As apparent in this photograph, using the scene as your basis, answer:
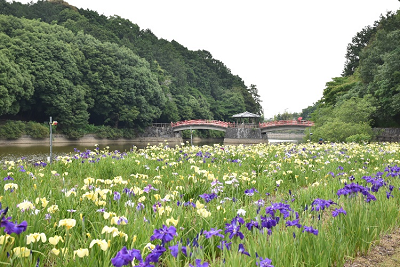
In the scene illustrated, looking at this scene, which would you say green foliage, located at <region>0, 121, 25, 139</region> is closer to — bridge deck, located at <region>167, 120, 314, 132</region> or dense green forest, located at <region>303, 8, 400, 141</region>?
bridge deck, located at <region>167, 120, 314, 132</region>

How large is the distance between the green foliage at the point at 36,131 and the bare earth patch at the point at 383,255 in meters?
34.2

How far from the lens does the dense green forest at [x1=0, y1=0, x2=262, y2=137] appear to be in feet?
106

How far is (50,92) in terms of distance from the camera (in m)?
35.0

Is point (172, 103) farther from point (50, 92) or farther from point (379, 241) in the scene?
point (379, 241)

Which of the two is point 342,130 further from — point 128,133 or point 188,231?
point 128,133

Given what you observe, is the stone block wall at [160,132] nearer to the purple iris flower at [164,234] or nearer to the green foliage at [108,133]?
the green foliage at [108,133]

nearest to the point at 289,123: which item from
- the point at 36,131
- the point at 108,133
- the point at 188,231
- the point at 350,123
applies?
the point at 350,123

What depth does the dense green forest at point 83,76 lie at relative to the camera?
32.4 meters

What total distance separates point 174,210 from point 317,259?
49.9 inches

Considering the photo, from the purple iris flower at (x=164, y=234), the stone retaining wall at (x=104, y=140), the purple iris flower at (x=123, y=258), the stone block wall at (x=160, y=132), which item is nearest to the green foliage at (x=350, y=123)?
the purple iris flower at (x=164, y=234)

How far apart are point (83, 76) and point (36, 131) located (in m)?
12.3

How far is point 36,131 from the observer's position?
103 ft

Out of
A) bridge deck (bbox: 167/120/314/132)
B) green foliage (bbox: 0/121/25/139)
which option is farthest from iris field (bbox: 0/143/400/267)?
bridge deck (bbox: 167/120/314/132)

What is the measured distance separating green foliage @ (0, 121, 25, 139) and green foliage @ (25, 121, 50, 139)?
0.62 meters
